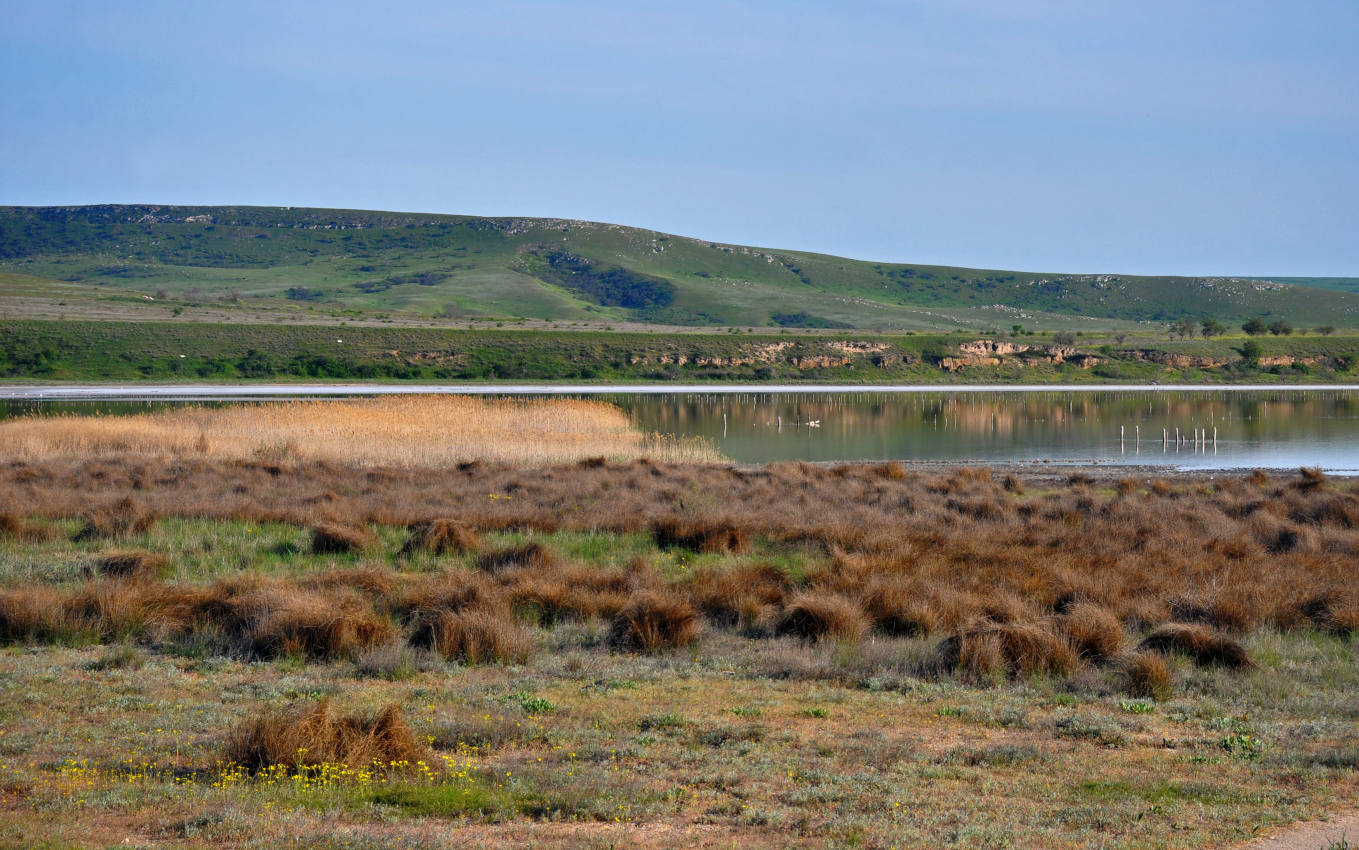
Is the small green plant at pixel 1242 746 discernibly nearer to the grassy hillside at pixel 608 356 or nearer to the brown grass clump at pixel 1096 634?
the brown grass clump at pixel 1096 634

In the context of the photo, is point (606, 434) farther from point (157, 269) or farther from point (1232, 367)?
point (157, 269)

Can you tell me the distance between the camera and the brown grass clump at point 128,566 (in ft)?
43.6

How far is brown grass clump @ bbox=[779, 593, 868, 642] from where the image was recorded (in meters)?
11.2

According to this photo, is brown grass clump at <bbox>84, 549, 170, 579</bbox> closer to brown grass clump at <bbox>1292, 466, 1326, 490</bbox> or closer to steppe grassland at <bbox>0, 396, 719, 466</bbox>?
steppe grassland at <bbox>0, 396, 719, 466</bbox>

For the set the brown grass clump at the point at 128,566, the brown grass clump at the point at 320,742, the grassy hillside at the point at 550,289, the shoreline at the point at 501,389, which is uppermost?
the grassy hillside at the point at 550,289

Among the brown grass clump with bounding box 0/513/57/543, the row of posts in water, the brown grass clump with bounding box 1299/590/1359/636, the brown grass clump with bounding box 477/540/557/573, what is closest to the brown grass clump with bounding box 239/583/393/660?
the brown grass clump with bounding box 477/540/557/573

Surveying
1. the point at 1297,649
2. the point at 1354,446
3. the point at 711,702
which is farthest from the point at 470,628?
the point at 1354,446

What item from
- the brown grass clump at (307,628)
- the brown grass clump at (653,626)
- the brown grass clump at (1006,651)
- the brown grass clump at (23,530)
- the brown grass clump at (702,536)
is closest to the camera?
the brown grass clump at (1006,651)

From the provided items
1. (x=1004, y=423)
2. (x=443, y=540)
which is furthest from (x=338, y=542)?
(x=1004, y=423)

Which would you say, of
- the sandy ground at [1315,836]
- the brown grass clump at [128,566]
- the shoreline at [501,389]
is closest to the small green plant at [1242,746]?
the sandy ground at [1315,836]

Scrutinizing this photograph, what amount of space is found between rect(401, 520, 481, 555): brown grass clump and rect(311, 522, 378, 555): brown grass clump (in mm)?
568

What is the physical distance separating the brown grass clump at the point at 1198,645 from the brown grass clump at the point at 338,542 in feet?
33.8

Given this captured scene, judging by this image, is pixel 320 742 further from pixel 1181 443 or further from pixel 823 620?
pixel 1181 443

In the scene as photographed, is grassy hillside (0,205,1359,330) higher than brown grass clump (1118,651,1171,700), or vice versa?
grassy hillside (0,205,1359,330)
